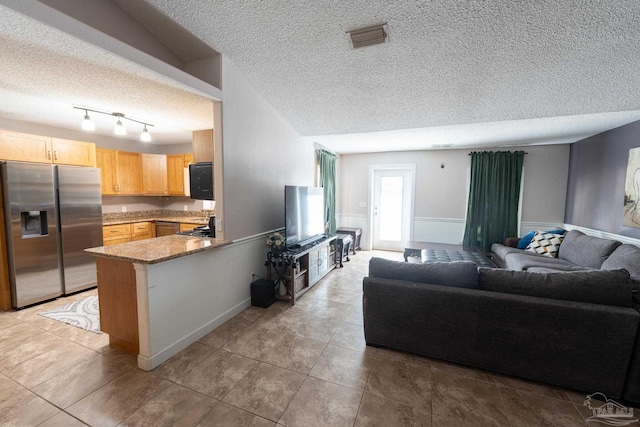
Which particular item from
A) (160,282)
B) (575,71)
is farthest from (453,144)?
(160,282)

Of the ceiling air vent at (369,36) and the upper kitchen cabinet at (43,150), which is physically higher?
the ceiling air vent at (369,36)

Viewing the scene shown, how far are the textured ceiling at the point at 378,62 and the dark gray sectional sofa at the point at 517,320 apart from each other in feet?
6.11

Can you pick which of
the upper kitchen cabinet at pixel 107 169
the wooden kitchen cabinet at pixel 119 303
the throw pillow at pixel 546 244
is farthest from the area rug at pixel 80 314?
the throw pillow at pixel 546 244

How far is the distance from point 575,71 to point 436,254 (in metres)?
2.64

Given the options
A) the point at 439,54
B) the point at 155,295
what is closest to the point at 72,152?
the point at 155,295

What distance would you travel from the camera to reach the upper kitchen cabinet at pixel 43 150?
2.99 m

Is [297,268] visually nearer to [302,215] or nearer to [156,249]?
[302,215]

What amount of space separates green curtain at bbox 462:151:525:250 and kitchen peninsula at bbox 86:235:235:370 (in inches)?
197

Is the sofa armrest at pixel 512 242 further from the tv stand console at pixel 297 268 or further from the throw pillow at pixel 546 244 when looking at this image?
the tv stand console at pixel 297 268

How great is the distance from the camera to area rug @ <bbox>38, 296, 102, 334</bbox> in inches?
105

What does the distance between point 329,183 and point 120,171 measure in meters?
3.87

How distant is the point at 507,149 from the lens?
5.14m

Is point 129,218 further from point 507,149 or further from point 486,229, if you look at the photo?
point 507,149

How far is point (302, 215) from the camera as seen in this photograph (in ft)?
12.0
